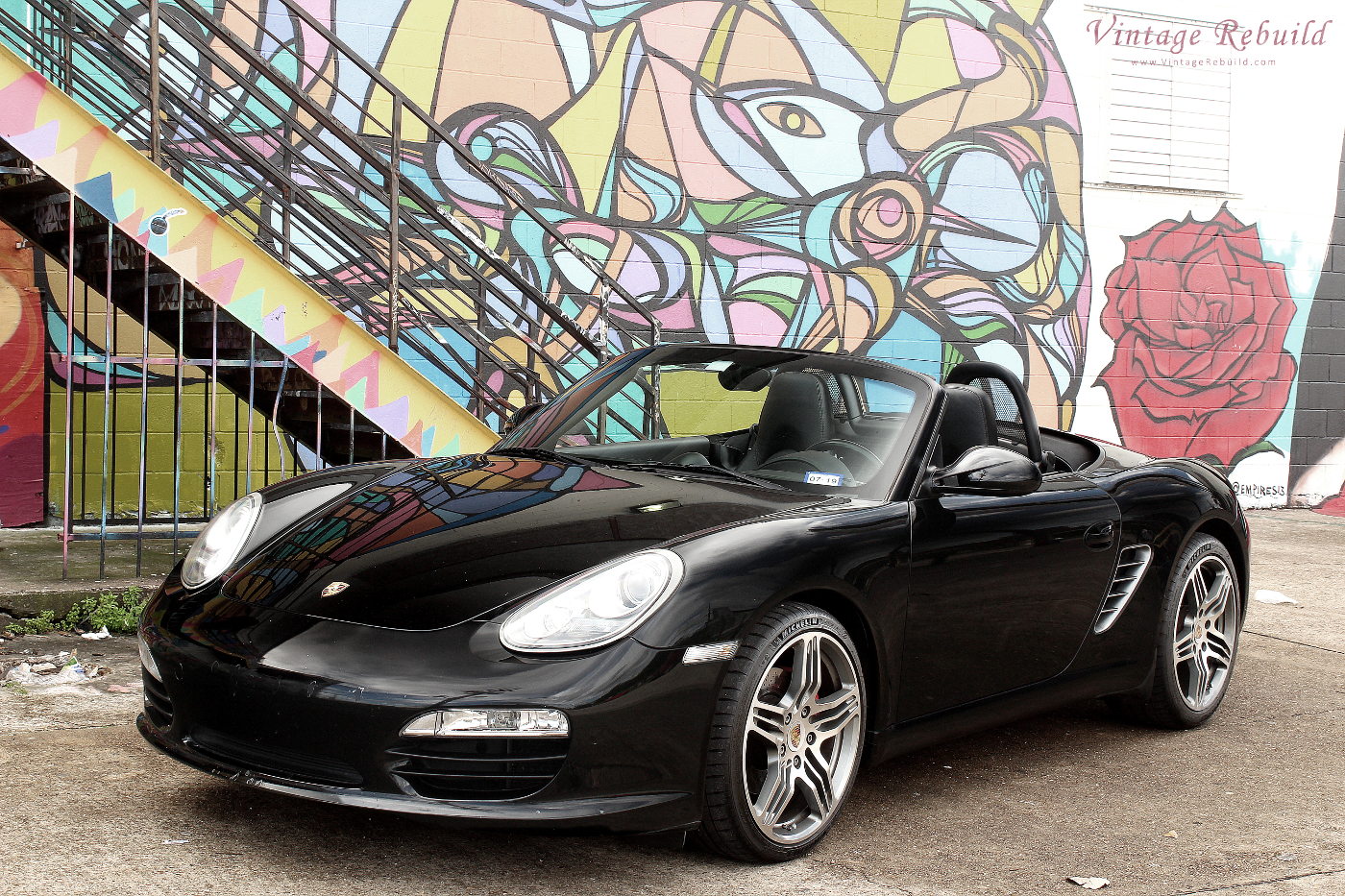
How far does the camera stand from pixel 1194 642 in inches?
185

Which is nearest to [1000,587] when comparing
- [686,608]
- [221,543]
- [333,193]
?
[686,608]

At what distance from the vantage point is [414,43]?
9.03 m

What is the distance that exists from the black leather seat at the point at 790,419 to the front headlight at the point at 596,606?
3.12ft

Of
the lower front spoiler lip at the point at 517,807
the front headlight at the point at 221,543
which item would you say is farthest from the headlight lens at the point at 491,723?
the front headlight at the point at 221,543

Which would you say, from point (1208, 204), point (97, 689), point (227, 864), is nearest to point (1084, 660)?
point (227, 864)

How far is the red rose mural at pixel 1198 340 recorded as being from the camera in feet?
37.4

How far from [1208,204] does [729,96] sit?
467cm

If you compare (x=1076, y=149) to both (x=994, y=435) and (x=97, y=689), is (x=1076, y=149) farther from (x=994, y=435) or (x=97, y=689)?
(x=97, y=689)

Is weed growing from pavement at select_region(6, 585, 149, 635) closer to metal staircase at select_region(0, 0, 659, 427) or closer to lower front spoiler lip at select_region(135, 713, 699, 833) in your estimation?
metal staircase at select_region(0, 0, 659, 427)

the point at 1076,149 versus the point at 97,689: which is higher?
the point at 1076,149

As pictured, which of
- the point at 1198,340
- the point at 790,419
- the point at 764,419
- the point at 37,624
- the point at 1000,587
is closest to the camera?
the point at 1000,587

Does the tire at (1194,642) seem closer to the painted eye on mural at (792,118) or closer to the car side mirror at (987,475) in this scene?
the car side mirror at (987,475)

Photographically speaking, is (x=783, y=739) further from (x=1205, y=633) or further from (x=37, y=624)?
(x=37, y=624)

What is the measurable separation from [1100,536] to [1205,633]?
0.85 metres
